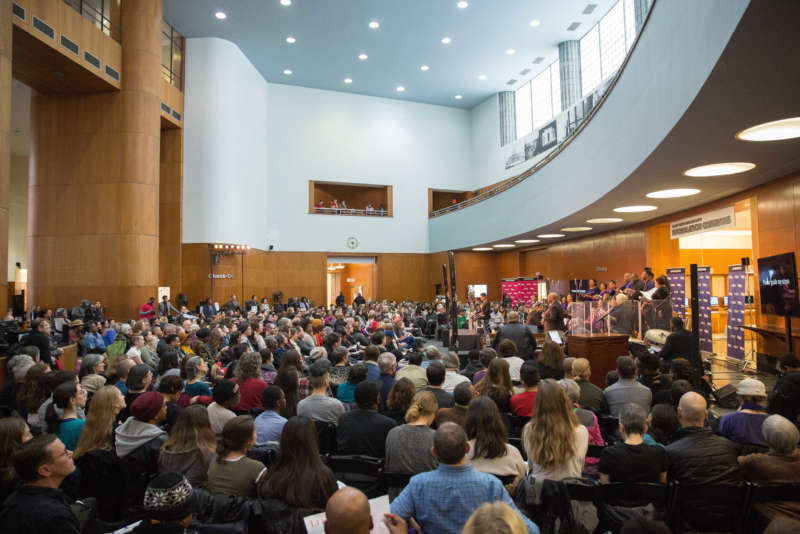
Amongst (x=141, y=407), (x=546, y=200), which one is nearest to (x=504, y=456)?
(x=141, y=407)

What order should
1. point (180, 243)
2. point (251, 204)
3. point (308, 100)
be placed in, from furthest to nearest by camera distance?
point (308, 100)
point (251, 204)
point (180, 243)

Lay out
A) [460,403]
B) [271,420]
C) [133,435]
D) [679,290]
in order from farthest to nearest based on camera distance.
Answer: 1. [679,290]
2. [460,403]
3. [271,420]
4. [133,435]

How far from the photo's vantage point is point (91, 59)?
12.3m

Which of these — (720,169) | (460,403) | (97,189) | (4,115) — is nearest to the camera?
(460,403)

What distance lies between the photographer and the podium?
761cm

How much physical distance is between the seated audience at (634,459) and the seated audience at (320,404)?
2.03 m

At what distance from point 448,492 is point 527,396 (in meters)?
2.18

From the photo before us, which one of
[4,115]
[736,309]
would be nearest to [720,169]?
[736,309]

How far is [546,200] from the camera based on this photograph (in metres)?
13.8

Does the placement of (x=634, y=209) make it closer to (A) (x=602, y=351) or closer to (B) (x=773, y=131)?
(A) (x=602, y=351)

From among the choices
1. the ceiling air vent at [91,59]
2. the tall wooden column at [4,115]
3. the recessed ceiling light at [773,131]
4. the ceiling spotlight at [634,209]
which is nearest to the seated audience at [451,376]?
the recessed ceiling light at [773,131]

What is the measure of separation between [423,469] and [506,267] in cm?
2136

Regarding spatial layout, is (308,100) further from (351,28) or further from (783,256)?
(783,256)

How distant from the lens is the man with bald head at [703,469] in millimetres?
2705
